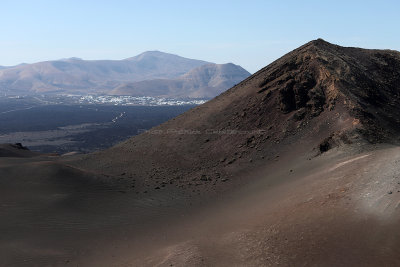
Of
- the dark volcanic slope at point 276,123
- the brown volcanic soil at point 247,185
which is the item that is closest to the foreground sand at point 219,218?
the brown volcanic soil at point 247,185

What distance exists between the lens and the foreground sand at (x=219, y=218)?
47.6ft

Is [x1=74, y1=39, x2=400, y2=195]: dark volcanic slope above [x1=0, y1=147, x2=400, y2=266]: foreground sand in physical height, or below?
above

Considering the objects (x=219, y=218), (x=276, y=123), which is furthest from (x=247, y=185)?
(x=276, y=123)

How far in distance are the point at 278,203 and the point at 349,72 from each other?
19.4 meters

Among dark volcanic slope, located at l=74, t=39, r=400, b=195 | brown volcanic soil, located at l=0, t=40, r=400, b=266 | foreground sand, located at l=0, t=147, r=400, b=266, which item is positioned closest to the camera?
Result: foreground sand, located at l=0, t=147, r=400, b=266

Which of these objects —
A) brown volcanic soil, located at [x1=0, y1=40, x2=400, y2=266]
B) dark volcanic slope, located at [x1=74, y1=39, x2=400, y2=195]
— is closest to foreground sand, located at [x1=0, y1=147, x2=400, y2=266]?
brown volcanic soil, located at [x1=0, y1=40, x2=400, y2=266]

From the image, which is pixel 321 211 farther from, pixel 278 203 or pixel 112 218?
pixel 112 218

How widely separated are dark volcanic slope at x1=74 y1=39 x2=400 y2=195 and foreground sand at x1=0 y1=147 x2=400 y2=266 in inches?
100

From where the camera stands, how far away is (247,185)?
2625 cm

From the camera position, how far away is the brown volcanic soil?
1530 centimetres

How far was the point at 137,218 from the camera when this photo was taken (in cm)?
2286

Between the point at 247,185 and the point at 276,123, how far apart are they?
844cm

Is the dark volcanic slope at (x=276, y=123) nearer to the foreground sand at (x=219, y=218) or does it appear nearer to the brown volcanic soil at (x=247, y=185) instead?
the brown volcanic soil at (x=247, y=185)

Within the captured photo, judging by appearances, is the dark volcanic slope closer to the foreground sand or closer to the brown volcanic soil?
the brown volcanic soil
